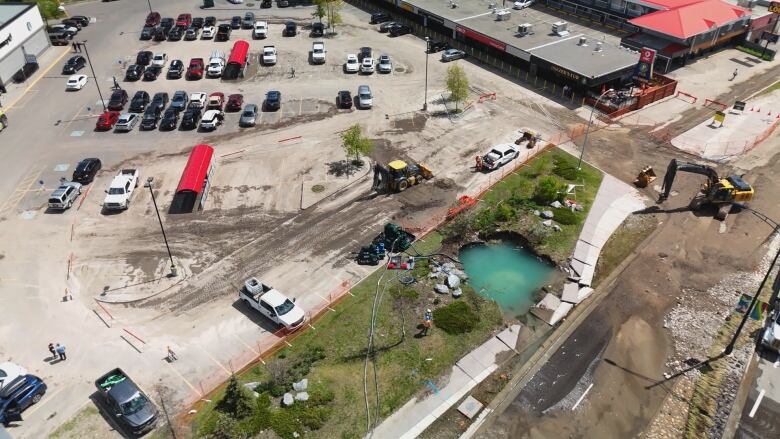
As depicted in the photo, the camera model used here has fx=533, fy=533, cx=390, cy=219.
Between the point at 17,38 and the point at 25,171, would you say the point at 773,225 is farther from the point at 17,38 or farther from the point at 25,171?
the point at 17,38

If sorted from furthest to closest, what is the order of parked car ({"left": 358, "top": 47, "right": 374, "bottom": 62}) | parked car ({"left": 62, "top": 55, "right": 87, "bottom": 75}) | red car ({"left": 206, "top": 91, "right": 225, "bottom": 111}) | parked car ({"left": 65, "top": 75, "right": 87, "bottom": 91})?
parked car ({"left": 358, "top": 47, "right": 374, "bottom": 62}) < parked car ({"left": 62, "top": 55, "right": 87, "bottom": 75}) < parked car ({"left": 65, "top": 75, "right": 87, "bottom": 91}) < red car ({"left": 206, "top": 91, "right": 225, "bottom": 111})

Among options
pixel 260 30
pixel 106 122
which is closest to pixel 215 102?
pixel 106 122

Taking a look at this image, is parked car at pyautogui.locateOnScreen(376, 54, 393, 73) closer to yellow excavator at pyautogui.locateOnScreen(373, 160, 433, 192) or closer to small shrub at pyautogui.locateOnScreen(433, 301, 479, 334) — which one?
yellow excavator at pyautogui.locateOnScreen(373, 160, 433, 192)

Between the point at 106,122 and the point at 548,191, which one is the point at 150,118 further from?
the point at 548,191

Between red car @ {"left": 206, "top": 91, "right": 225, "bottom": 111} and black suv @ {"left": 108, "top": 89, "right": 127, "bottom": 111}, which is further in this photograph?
red car @ {"left": 206, "top": 91, "right": 225, "bottom": 111}

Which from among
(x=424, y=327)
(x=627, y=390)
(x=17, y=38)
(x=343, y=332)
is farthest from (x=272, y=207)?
(x=17, y=38)

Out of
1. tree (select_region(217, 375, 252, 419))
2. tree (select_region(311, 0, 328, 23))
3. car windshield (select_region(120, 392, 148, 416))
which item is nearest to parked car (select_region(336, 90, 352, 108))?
tree (select_region(311, 0, 328, 23))

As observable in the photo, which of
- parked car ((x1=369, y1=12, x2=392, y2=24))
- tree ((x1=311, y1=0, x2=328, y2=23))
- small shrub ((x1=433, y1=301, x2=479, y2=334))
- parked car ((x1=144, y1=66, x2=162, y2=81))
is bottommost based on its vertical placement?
small shrub ((x1=433, y1=301, x2=479, y2=334))
